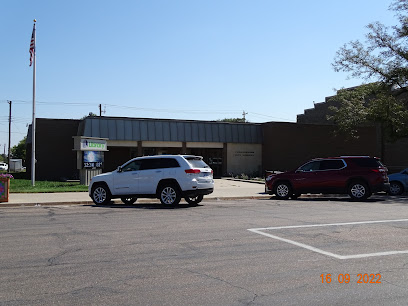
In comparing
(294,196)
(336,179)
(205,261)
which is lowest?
(205,261)

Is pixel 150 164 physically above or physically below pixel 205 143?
below

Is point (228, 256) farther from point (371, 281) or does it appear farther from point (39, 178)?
point (39, 178)

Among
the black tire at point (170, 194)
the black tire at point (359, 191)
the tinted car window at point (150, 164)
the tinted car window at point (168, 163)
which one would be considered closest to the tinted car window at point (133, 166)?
the tinted car window at point (150, 164)

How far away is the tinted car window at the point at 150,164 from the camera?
15195 millimetres

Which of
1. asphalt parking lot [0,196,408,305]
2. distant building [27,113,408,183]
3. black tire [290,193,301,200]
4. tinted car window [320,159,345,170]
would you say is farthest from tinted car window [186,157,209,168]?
distant building [27,113,408,183]

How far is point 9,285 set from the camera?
17.8ft

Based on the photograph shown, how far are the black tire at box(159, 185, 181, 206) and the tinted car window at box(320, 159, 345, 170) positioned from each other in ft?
23.8

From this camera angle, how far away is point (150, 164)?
50.2ft

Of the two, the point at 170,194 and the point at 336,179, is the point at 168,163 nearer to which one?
the point at 170,194

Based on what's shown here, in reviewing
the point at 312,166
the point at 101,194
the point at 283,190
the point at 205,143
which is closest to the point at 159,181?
the point at 101,194

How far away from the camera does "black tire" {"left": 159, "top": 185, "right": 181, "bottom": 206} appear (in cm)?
1470

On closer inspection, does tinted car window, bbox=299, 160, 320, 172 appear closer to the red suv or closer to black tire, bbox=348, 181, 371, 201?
the red suv

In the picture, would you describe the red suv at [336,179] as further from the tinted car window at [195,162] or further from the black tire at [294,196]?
the tinted car window at [195,162]

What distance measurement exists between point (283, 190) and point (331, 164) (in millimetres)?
2401
